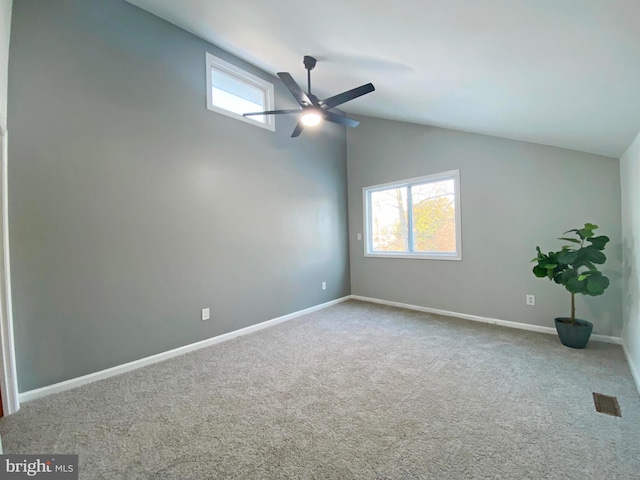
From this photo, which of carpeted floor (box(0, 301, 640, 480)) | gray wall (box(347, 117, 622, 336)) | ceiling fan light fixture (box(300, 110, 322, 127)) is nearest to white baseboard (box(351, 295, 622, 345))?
gray wall (box(347, 117, 622, 336))

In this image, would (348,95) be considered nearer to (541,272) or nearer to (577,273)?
(541,272)

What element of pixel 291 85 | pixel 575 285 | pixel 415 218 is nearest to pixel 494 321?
pixel 575 285

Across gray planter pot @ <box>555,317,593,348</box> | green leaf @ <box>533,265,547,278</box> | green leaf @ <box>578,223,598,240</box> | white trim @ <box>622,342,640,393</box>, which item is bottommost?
white trim @ <box>622,342,640,393</box>

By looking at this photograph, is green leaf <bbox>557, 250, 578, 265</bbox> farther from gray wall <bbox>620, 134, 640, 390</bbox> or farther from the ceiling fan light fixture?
the ceiling fan light fixture

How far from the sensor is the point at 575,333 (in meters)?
2.77

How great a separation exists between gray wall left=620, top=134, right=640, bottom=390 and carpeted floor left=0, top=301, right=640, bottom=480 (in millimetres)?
233

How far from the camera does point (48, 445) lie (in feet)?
5.32

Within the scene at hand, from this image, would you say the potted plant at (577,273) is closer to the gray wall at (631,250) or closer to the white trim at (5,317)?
the gray wall at (631,250)

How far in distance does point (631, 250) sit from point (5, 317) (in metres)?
5.16

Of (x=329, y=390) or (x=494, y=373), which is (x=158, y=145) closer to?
(x=329, y=390)

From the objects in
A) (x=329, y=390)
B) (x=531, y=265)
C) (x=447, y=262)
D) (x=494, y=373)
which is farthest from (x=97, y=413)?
(x=531, y=265)

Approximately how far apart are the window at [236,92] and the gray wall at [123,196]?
4.1 inches

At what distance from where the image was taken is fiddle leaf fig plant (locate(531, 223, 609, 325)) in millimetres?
2584

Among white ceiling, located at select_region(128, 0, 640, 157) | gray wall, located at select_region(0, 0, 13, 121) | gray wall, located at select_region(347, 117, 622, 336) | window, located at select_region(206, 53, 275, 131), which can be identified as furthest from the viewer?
window, located at select_region(206, 53, 275, 131)
